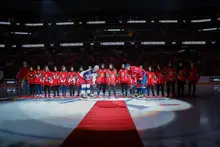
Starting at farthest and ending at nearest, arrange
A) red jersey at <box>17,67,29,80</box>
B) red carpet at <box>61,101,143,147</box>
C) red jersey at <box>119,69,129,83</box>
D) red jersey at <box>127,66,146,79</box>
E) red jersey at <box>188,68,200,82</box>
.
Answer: red jersey at <box>17,67,29,80</box>, red jersey at <box>119,69,129,83</box>, red jersey at <box>188,68,200,82</box>, red jersey at <box>127,66,146,79</box>, red carpet at <box>61,101,143,147</box>

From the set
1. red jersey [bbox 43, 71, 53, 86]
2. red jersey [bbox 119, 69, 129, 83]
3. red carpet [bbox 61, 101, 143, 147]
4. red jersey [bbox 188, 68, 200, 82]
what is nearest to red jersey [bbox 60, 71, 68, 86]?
red jersey [bbox 43, 71, 53, 86]

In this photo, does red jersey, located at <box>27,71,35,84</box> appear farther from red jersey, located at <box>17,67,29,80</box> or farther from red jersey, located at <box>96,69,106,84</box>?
red jersey, located at <box>96,69,106,84</box>

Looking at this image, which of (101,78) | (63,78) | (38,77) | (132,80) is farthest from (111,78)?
(38,77)

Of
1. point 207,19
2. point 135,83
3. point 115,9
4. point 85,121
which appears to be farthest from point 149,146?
point 207,19

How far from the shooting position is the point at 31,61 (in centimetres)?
2197

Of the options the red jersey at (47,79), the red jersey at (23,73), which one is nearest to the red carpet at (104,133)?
the red jersey at (47,79)

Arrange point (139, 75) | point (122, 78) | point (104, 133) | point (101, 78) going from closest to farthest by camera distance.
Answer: point (104, 133)
point (139, 75)
point (122, 78)
point (101, 78)

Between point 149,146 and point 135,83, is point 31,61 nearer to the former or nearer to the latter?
point 135,83

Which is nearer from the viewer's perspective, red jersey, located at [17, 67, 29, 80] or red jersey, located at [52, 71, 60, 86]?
red jersey, located at [52, 71, 60, 86]

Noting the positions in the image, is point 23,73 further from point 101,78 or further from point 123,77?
point 123,77

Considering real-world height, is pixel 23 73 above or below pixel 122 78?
above

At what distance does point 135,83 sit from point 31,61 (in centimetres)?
1541

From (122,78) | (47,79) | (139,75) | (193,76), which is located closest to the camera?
(139,75)

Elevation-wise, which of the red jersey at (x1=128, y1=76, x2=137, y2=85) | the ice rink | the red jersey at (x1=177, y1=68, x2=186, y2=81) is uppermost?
the red jersey at (x1=177, y1=68, x2=186, y2=81)
